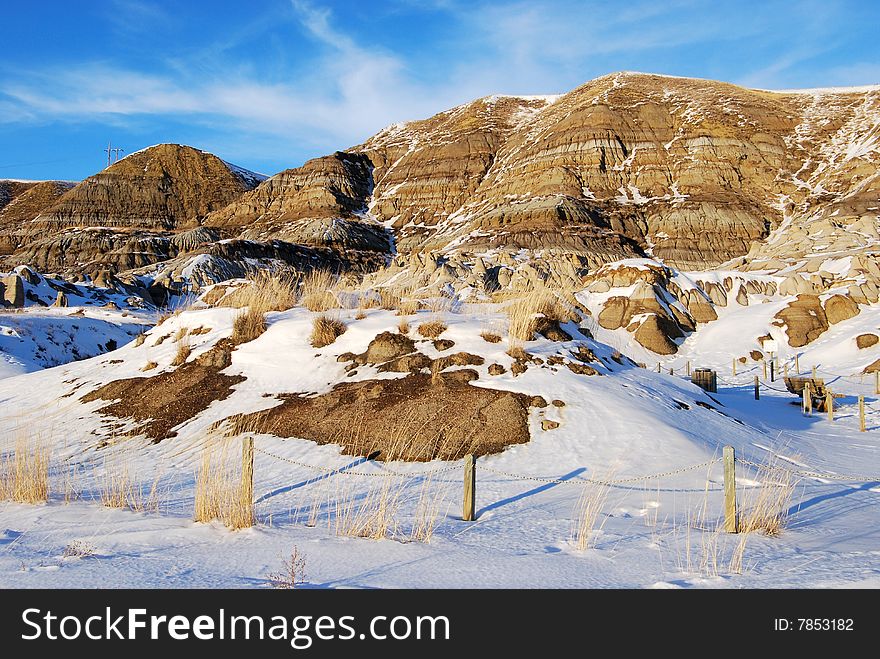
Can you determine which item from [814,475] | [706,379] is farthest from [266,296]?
[706,379]

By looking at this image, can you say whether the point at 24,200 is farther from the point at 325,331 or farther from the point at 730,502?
the point at 730,502

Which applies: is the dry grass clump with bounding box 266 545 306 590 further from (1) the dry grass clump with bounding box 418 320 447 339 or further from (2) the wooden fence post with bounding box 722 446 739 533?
(1) the dry grass clump with bounding box 418 320 447 339

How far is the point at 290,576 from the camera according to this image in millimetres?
3934

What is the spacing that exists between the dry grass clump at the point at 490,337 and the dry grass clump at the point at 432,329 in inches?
33.9

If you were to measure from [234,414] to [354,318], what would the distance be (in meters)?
3.84

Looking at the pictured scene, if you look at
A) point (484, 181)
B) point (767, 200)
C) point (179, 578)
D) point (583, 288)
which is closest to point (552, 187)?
point (484, 181)

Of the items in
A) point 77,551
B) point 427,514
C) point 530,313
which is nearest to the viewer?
point 77,551

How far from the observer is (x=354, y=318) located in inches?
521

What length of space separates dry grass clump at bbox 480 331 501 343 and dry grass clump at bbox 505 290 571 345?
9.8 inches

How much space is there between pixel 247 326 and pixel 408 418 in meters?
5.79

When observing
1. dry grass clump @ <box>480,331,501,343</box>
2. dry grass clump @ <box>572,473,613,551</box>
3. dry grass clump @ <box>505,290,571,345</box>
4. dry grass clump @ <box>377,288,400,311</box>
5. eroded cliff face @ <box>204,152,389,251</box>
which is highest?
eroded cliff face @ <box>204,152,389,251</box>

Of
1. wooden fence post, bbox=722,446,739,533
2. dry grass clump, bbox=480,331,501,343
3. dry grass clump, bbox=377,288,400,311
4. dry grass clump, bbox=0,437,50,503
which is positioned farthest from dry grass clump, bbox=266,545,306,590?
dry grass clump, bbox=377,288,400,311

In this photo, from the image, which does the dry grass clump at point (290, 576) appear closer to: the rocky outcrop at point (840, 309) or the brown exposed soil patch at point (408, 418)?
the brown exposed soil patch at point (408, 418)

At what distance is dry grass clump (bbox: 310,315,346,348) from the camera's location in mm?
12359
